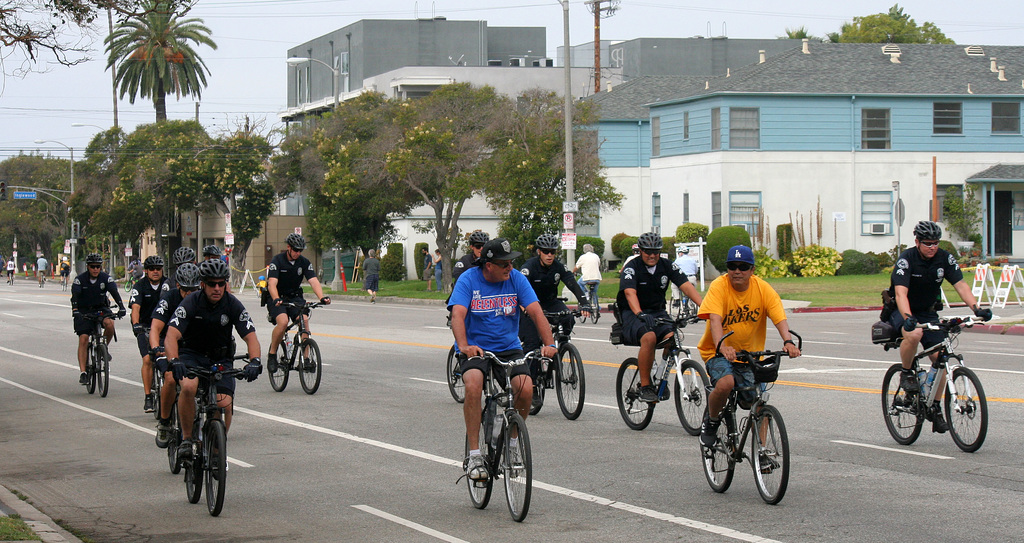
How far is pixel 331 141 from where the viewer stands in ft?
158

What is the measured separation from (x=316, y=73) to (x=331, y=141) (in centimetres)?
3360

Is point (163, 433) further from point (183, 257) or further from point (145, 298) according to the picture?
point (145, 298)

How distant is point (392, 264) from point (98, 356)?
1661 inches

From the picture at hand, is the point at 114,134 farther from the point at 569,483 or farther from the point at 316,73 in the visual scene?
the point at 569,483

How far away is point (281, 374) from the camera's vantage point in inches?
603

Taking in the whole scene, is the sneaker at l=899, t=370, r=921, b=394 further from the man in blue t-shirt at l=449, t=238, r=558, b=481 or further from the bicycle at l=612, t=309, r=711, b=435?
the man in blue t-shirt at l=449, t=238, r=558, b=481

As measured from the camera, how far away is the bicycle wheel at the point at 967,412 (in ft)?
30.7

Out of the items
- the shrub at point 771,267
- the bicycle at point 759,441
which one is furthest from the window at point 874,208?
the bicycle at point 759,441

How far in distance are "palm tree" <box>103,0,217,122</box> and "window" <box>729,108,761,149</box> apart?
102 ft

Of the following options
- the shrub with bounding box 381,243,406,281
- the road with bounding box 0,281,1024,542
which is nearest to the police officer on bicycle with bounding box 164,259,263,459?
the road with bounding box 0,281,1024,542

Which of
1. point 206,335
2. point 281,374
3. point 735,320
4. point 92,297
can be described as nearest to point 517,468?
point 735,320

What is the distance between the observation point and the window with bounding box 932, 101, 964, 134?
4422 centimetres

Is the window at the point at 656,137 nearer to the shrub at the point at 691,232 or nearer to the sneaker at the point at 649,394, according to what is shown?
the shrub at the point at 691,232

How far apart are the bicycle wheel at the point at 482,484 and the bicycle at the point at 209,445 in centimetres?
170
